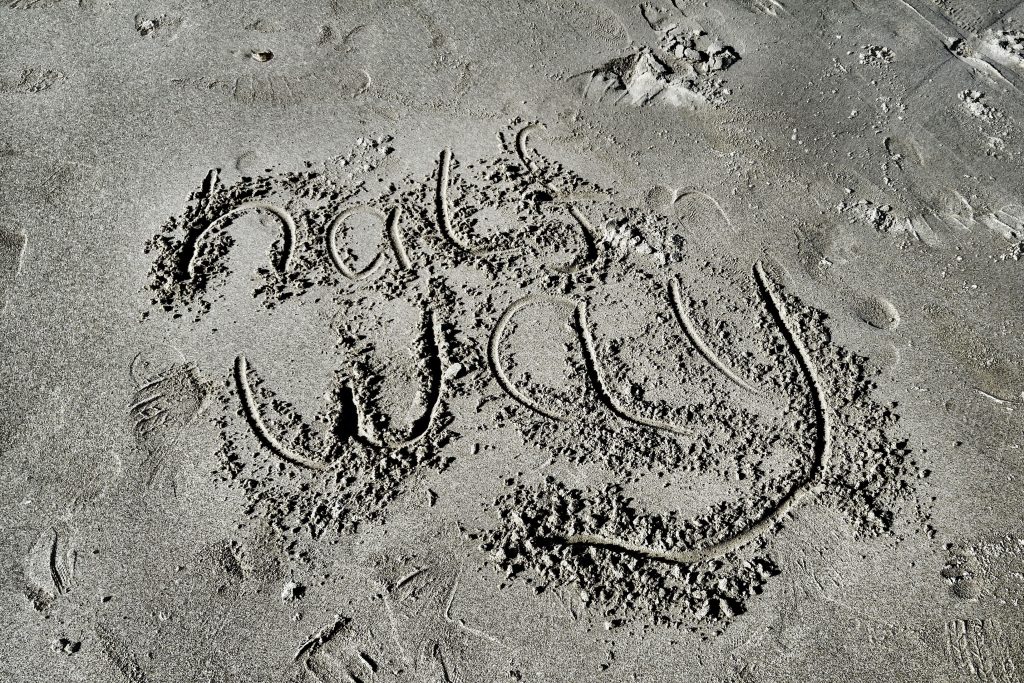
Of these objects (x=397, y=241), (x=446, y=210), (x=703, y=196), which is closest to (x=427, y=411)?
(x=397, y=241)

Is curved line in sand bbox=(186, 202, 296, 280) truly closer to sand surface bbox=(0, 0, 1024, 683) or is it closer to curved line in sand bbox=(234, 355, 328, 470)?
sand surface bbox=(0, 0, 1024, 683)

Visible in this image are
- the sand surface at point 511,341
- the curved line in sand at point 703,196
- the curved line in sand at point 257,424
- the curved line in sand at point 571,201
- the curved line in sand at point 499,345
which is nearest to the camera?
the sand surface at point 511,341

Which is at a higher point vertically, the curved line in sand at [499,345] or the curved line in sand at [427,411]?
the curved line in sand at [499,345]

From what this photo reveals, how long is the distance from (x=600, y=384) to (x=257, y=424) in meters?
1.55

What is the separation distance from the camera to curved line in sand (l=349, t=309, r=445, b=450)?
3145 mm

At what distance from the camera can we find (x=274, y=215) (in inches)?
150

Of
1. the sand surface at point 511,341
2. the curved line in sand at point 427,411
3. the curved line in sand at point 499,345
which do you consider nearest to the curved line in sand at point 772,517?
the sand surface at point 511,341

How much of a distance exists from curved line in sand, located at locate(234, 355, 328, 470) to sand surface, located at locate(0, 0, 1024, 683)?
0.02 meters

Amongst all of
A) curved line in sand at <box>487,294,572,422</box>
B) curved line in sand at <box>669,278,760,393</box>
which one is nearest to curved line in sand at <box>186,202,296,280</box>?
curved line in sand at <box>487,294,572,422</box>

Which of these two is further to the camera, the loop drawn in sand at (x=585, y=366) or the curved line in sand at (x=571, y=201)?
the curved line in sand at (x=571, y=201)

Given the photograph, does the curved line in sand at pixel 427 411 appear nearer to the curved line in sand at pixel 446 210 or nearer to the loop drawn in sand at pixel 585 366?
the loop drawn in sand at pixel 585 366

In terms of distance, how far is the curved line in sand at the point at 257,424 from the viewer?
10.2ft

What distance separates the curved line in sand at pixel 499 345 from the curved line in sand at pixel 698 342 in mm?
516

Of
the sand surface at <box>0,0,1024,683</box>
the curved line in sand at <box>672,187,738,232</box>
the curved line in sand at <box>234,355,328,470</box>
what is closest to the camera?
the sand surface at <box>0,0,1024,683</box>
